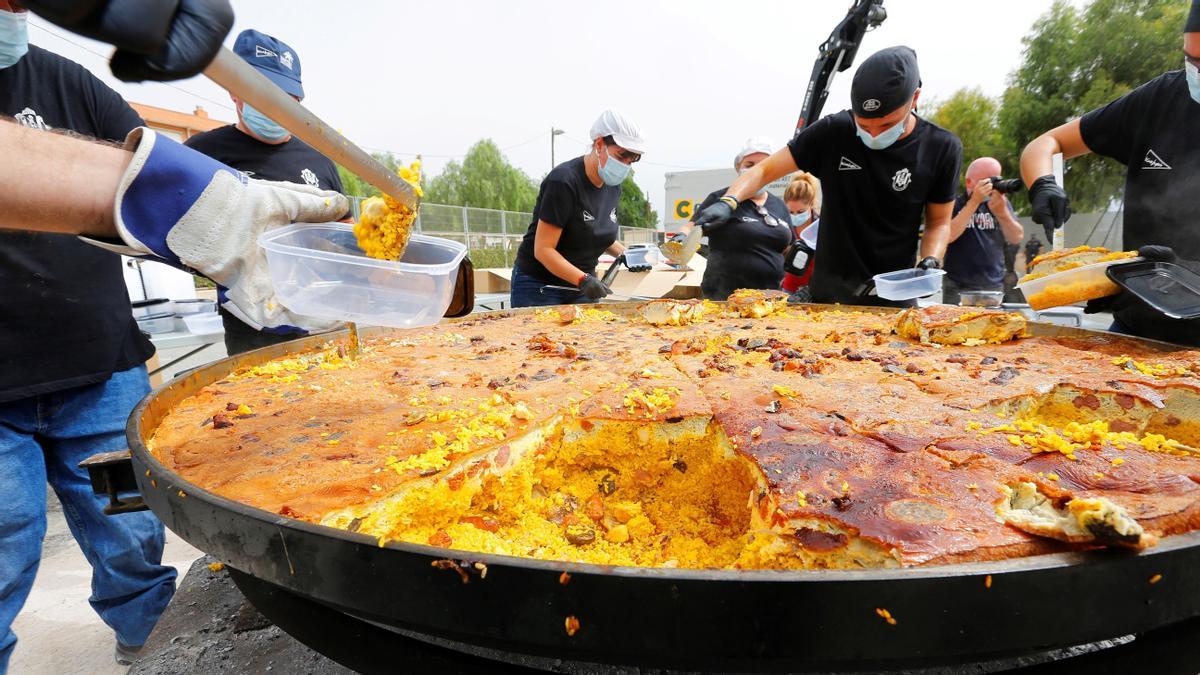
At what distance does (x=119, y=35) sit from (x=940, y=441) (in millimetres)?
2169

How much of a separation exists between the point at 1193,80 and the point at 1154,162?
17.0 inches

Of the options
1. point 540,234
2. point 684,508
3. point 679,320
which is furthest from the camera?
point 540,234

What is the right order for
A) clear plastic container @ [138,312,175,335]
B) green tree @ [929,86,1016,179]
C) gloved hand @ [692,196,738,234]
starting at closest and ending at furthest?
gloved hand @ [692,196,738,234], clear plastic container @ [138,312,175,335], green tree @ [929,86,1016,179]

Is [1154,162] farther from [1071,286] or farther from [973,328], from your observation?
[973,328]

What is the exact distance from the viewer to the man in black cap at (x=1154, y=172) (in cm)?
297

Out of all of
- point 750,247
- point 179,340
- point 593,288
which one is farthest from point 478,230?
point 593,288

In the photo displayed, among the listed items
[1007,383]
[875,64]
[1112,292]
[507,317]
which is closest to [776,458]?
[1007,383]

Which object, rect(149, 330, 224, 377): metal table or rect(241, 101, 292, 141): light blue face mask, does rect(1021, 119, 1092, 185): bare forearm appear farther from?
rect(149, 330, 224, 377): metal table

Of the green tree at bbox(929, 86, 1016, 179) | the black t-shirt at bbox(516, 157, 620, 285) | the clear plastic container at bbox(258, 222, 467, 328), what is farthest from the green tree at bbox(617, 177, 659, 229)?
the clear plastic container at bbox(258, 222, 467, 328)

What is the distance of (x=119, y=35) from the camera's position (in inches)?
40.4

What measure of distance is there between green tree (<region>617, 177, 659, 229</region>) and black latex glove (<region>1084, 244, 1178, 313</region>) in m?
73.7

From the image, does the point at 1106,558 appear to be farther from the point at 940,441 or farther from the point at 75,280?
the point at 75,280

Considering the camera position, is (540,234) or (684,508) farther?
(540,234)

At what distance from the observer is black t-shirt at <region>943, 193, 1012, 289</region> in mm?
7180
